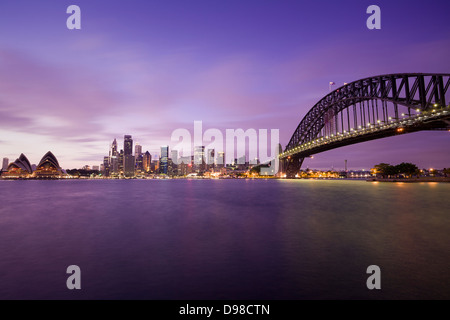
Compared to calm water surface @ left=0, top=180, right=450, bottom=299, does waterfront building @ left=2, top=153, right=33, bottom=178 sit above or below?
above

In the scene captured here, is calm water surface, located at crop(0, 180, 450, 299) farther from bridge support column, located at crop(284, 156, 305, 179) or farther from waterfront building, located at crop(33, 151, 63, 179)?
waterfront building, located at crop(33, 151, 63, 179)

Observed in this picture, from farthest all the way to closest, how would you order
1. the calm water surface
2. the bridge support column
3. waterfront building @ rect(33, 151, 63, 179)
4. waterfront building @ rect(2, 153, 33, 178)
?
1. waterfront building @ rect(33, 151, 63, 179)
2. waterfront building @ rect(2, 153, 33, 178)
3. the bridge support column
4. the calm water surface

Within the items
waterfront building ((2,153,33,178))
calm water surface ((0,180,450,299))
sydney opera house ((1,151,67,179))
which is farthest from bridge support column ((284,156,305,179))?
waterfront building ((2,153,33,178))

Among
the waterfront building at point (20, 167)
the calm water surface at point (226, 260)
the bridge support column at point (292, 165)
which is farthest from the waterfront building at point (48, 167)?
the calm water surface at point (226, 260)

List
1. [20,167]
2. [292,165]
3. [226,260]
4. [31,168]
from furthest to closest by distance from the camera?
[31,168], [20,167], [292,165], [226,260]

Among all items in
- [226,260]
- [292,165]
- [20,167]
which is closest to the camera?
[226,260]

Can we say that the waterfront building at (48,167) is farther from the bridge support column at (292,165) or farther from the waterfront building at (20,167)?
the bridge support column at (292,165)

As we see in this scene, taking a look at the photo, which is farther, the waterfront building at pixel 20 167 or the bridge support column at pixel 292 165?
the waterfront building at pixel 20 167

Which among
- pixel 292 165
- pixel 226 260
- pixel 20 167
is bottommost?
pixel 226 260

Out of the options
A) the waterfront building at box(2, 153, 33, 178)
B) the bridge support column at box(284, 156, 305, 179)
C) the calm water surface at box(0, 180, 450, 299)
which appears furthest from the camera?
the waterfront building at box(2, 153, 33, 178)

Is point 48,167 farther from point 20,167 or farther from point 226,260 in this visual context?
point 226,260

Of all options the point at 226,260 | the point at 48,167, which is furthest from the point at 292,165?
the point at 48,167
